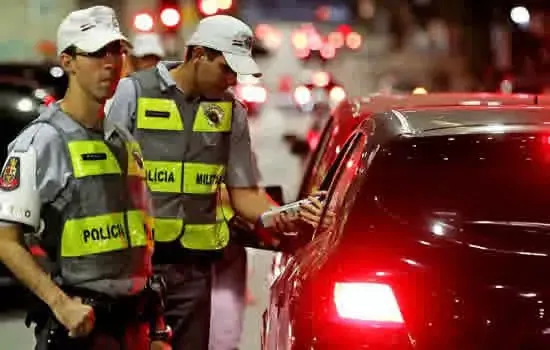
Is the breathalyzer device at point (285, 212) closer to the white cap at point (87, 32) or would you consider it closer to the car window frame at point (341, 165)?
the car window frame at point (341, 165)

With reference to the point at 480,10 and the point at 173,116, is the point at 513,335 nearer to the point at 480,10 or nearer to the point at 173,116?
the point at 173,116

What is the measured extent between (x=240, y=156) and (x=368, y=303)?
2.11 meters

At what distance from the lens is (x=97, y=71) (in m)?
4.26

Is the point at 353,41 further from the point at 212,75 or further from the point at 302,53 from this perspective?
the point at 212,75

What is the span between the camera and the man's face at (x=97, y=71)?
167 inches

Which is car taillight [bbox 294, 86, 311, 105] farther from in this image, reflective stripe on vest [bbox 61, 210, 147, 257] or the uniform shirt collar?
reflective stripe on vest [bbox 61, 210, 147, 257]

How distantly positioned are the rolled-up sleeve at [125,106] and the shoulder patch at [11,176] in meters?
1.26

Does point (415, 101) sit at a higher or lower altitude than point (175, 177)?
higher

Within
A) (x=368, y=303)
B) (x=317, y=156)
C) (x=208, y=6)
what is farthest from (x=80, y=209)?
(x=208, y=6)

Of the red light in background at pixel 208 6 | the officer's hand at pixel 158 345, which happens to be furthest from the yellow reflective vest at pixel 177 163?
the red light in background at pixel 208 6

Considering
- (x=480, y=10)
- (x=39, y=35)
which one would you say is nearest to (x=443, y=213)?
(x=39, y=35)

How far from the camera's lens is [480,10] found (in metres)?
54.5

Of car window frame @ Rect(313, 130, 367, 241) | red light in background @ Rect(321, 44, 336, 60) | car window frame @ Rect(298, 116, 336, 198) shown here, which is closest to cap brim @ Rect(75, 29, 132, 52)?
car window frame @ Rect(313, 130, 367, 241)

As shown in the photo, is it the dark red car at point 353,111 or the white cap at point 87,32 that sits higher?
the white cap at point 87,32
